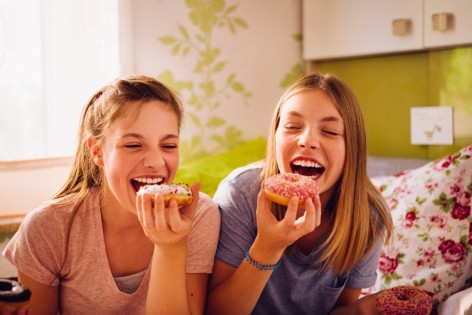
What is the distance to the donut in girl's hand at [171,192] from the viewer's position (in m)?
1.15

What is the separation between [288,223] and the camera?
3.89ft

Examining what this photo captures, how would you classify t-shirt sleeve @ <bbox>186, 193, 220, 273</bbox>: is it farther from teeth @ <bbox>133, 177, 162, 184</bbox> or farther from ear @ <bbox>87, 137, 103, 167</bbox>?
Answer: ear @ <bbox>87, 137, 103, 167</bbox>

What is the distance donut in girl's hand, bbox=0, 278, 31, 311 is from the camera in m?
0.93

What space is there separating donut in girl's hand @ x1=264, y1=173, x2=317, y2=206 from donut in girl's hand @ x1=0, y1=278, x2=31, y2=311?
0.59m

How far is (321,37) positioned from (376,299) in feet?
5.52

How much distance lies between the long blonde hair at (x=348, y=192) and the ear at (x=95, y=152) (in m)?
Answer: 0.49

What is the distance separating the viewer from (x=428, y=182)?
76.2 inches

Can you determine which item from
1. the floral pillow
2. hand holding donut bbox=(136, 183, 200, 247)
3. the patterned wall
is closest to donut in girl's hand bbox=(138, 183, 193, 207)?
hand holding donut bbox=(136, 183, 200, 247)

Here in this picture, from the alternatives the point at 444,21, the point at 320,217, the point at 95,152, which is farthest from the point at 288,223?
the point at 444,21

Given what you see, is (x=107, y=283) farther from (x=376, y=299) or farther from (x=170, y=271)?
(x=376, y=299)

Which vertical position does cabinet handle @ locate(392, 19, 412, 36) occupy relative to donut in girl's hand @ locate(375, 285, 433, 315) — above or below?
above

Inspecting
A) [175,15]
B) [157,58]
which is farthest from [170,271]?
[175,15]

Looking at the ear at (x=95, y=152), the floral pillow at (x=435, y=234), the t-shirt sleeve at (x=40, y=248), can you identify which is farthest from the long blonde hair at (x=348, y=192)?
the t-shirt sleeve at (x=40, y=248)

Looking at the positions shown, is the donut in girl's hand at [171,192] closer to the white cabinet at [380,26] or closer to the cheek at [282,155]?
the cheek at [282,155]
